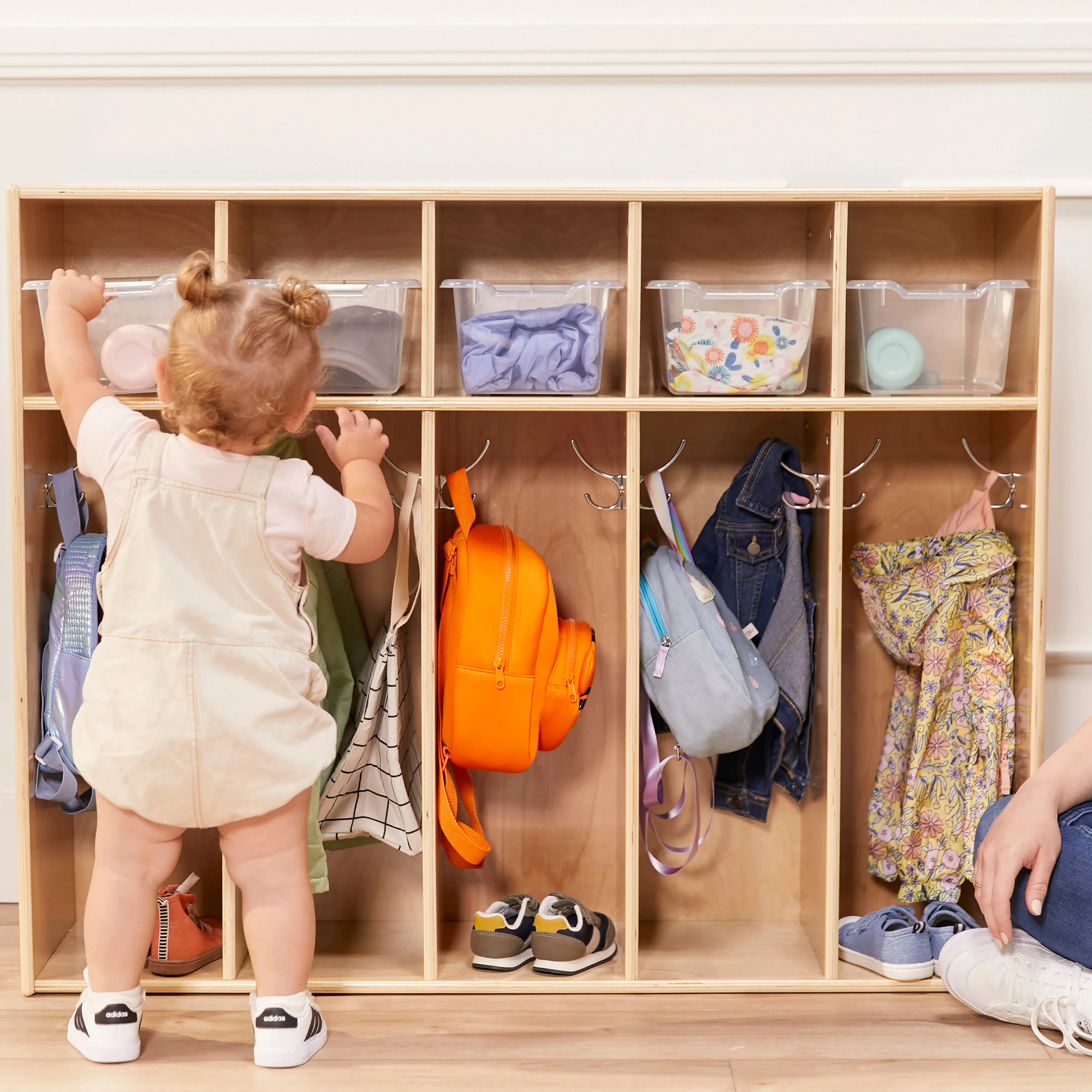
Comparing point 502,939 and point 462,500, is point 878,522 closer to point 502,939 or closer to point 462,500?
point 462,500

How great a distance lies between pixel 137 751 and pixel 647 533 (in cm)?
106

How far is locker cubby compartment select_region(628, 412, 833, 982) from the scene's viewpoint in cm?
199

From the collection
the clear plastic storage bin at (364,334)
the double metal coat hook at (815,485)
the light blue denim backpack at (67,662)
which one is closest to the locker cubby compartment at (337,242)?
the clear plastic storage bin at (364,334)

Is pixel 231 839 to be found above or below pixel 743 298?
below

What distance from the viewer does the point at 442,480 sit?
1986 mm

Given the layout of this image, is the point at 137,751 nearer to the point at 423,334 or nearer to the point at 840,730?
the point at 423,334

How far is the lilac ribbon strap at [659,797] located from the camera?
6.52ft

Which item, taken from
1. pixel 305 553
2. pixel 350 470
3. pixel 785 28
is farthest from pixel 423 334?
pixel 785 28

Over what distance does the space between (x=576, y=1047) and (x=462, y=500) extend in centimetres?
96

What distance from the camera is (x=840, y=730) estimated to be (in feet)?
6.66

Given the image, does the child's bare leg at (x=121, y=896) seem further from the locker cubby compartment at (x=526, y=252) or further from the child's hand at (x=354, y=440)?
the locker cubby compartment at (x=526, y=252)

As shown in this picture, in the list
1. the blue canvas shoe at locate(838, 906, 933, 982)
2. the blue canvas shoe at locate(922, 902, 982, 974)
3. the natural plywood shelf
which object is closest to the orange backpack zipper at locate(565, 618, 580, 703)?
the natural plywood shelf

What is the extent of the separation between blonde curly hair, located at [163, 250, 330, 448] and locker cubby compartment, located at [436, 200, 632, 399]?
0.53 metres

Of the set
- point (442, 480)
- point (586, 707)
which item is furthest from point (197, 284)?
point (586, 707)
